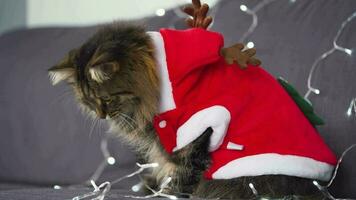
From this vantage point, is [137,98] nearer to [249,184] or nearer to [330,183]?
[249,184]

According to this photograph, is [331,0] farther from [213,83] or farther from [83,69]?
[83,69]

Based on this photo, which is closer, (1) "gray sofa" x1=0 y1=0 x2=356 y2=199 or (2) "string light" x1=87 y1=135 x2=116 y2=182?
(1) "gray sofa" x1=0 y1=0 x2=356 y2=199

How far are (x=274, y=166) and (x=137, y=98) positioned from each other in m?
0.30

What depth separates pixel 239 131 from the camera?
1067 mm

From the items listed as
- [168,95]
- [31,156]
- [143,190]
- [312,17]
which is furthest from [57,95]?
[312,17]

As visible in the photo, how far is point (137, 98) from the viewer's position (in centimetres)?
108

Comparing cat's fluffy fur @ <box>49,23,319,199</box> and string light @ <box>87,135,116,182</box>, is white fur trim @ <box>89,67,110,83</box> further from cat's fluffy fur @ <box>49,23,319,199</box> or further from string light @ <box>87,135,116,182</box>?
string light @ <box>87,135,116,182</box>

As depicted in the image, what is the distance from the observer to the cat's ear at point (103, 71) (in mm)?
1011

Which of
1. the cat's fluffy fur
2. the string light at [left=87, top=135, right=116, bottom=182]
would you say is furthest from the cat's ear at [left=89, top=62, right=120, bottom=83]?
the string light at [left=87, top=135, right=116, bottom=182]

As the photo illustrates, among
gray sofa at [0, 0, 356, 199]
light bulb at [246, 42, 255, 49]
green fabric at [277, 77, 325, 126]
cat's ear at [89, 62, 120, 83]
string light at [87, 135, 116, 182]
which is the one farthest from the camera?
string light at [87, 135, 116, 182]

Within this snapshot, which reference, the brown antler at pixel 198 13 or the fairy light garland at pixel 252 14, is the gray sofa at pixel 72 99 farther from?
the brown antler at pixel 198 13

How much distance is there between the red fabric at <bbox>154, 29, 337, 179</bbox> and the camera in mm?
1053

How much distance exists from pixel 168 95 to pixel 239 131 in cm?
16

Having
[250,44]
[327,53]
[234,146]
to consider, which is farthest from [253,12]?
[234,146]
